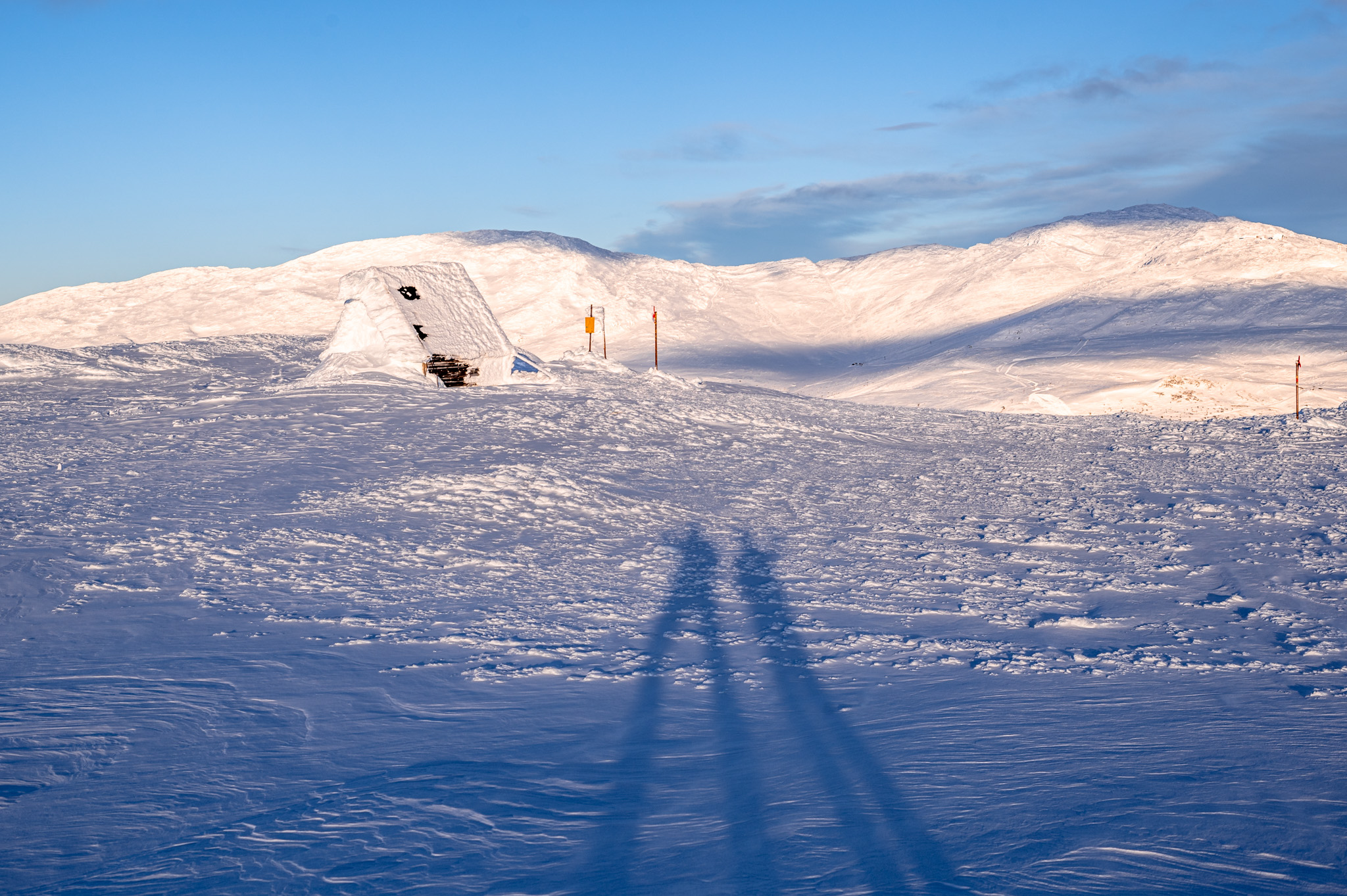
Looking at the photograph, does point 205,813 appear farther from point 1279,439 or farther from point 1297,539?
point 1279,439

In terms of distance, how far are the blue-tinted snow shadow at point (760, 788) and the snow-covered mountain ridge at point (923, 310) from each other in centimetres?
2461

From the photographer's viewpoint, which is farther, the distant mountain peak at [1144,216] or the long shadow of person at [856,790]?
the distant mountain peak at [1144,216]

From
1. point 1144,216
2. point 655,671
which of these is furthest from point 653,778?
point 1144,216

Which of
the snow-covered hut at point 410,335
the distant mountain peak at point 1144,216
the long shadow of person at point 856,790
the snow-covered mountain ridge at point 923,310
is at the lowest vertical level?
the long shadow of person at point 856,790

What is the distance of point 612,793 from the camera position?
3.85m

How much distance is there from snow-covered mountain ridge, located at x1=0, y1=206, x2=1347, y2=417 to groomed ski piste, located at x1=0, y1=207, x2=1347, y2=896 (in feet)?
69.0

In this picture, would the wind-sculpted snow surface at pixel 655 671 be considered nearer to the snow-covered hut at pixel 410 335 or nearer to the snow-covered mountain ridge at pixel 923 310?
the snow-covered hut at pixel 410 335

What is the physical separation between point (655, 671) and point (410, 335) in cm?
1259

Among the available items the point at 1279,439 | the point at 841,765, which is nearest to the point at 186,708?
the point at 841,765

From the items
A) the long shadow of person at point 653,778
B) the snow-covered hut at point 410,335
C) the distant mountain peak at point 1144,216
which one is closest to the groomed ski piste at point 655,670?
the long shadow of person at point 653,778

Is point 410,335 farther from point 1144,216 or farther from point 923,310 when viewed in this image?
point 1144,216

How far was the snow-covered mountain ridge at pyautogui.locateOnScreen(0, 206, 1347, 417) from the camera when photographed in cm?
3512

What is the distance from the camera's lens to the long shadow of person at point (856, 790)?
10.6 feet

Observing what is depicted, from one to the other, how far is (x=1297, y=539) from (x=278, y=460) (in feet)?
33.9
